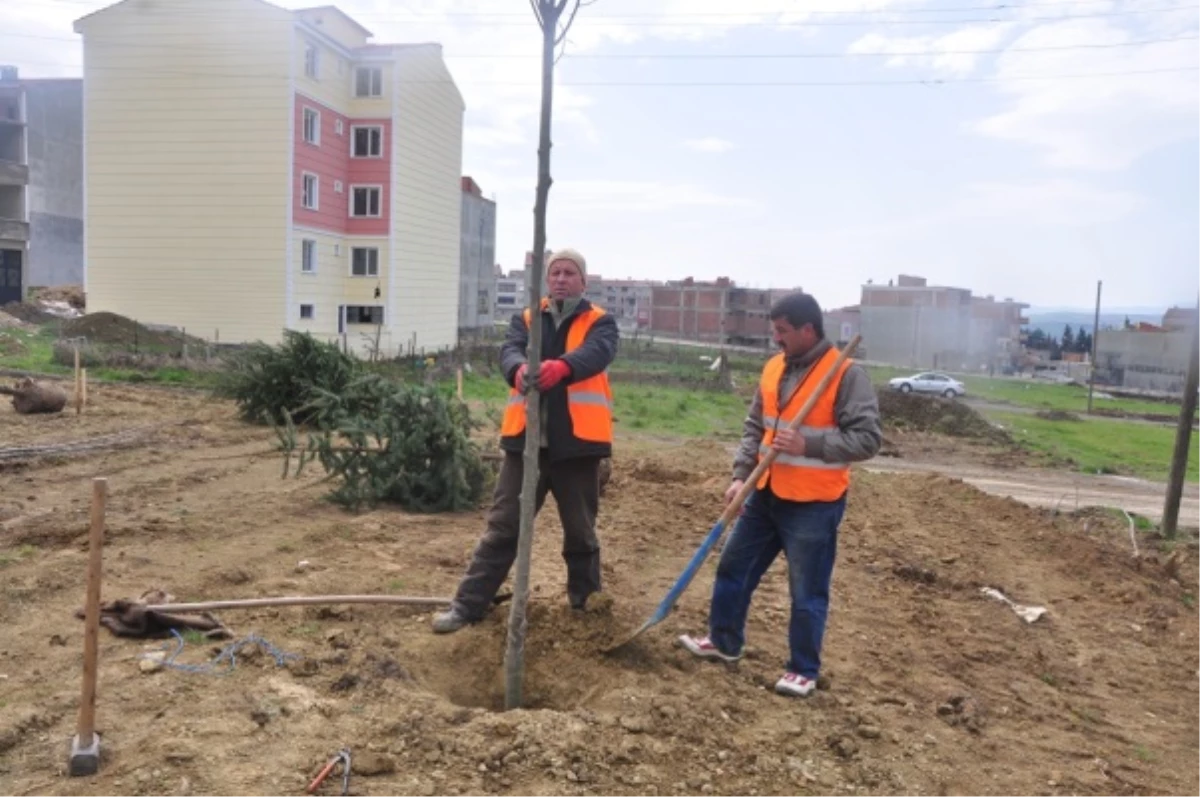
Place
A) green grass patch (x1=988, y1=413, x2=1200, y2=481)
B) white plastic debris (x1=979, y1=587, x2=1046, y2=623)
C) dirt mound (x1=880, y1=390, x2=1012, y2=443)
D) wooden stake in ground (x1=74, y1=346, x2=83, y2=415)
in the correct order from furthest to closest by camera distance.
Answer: dirt mound (x1=880, y1=390, x2=1012, y2=443) < green grass patch (x1=988, y1=413, x2=1200, y2=481) < wooden stake in ground (x1=74, y1=346, x2=83, y2=415) < white plastic debris (x1=979, y1=587, x2=1046, y2=623)

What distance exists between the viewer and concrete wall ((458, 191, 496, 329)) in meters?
56.1

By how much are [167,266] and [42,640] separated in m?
26.9

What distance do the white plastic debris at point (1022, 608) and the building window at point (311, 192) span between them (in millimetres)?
26108

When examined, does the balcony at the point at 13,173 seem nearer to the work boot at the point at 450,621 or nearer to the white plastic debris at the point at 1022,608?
the work boot at the point at 450,621

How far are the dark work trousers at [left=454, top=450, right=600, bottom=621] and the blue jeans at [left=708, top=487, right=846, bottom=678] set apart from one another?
685 mm

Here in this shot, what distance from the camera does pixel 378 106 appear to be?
31312mm

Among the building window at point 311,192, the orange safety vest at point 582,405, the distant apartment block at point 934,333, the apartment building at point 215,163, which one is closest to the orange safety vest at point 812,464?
the orange safety vest at point 582,405

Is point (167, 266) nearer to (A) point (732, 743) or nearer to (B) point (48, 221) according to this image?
(B) point (48, 221)

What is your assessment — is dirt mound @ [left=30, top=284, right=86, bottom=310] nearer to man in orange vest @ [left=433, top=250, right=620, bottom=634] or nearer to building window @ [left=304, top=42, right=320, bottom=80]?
building window @ [left=304, top=42, right=320, bottom=80]

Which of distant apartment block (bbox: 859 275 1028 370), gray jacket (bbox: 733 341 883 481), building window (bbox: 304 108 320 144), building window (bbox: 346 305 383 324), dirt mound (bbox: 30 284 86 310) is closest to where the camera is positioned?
gray jacket (bbox: 733 341 883 481)

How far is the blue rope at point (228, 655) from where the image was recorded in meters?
3.83

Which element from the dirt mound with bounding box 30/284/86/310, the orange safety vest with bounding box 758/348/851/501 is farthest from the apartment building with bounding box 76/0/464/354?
the orange safety vest with bounding box 758/348/851/501

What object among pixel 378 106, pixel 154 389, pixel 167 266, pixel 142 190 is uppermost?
pixel 378 106

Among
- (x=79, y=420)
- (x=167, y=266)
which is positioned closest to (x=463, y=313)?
(x=167, y=266)
